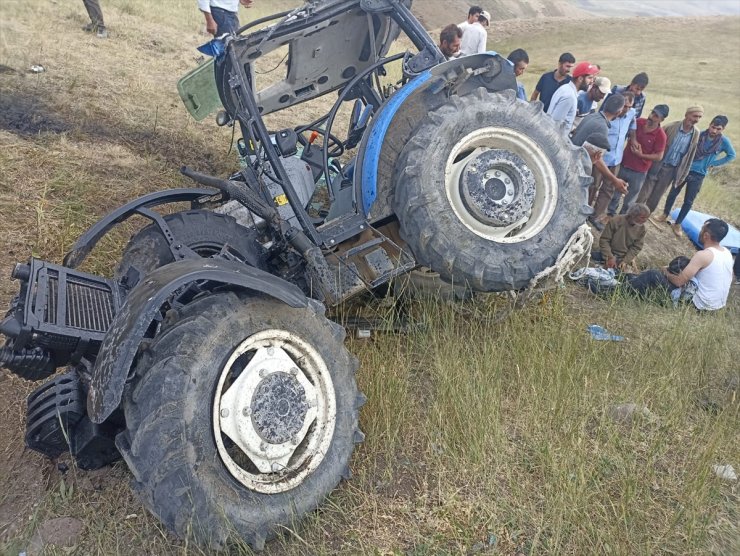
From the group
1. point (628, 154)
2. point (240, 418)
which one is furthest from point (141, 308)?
point (628, 154)

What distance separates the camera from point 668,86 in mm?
22062

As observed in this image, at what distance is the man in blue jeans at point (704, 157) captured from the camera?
846 cm

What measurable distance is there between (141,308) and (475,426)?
1.82 meters

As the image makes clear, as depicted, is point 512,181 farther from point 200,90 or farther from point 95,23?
point 95,23

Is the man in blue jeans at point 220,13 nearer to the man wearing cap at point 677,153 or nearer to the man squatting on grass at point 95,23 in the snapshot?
the man squatting on grass at point 95,23

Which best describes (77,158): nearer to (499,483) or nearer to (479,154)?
(479,154)

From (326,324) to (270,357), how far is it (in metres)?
0.35

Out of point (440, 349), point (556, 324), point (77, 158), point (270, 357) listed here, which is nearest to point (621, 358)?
point (556, 324)

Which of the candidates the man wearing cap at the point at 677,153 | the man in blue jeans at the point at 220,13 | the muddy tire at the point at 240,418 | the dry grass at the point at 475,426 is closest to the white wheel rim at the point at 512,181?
the dry grass at the point at 475,426

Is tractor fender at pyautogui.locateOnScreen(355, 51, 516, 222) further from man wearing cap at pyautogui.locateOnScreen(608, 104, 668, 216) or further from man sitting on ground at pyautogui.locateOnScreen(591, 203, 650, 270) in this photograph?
man wearing cap at pyautogui.locateOnScreen(608, 104, 668, 216)

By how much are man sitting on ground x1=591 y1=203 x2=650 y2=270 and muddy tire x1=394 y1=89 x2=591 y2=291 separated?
3158mm

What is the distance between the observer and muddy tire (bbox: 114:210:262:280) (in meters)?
3.70

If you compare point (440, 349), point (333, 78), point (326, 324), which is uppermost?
point (333, 78)

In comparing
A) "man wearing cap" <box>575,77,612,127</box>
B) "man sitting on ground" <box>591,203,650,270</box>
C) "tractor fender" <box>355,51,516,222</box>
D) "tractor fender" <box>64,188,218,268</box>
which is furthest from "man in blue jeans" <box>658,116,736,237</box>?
"tractor fender" <box>64,188,218,268</box>
